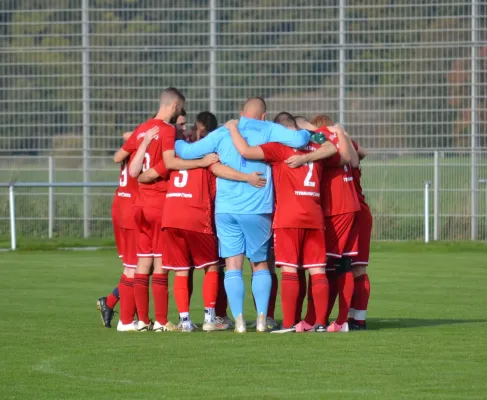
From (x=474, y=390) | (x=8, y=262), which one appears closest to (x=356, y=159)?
(x=474, y=390)

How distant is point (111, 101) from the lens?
26922 mm

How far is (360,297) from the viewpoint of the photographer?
34.9ft

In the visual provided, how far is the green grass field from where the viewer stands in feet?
23.8

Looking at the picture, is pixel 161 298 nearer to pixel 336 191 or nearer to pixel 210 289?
pixel 210 289

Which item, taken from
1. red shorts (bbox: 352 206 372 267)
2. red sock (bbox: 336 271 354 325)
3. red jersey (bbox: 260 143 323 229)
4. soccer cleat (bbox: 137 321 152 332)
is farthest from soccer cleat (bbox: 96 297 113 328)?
red shorts (bbox: 352 206 372 267)

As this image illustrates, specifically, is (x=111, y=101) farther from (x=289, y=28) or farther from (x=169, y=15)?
(x=289, y=28)

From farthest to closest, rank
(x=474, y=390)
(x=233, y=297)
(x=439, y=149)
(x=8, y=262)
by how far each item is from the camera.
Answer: (x=439, y=149), (x=8, y=262), (x=233, y=297), (x=474, y=390)

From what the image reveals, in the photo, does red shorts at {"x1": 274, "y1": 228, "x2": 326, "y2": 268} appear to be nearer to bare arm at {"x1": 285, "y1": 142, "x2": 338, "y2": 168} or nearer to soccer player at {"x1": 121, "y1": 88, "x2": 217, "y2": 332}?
bare arm at {"x1": 285, "y1": 142, "x2": 338, "y2": 168}

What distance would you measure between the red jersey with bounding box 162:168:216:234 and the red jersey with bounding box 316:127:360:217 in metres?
0.89

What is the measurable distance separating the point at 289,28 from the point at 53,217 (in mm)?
6082

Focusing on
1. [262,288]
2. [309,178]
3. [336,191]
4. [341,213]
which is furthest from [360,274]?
[309,178]

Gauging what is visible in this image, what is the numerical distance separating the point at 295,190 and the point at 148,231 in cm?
136

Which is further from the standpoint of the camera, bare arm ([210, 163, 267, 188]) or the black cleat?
the black cleat

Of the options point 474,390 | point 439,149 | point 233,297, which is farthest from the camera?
point 439,149
